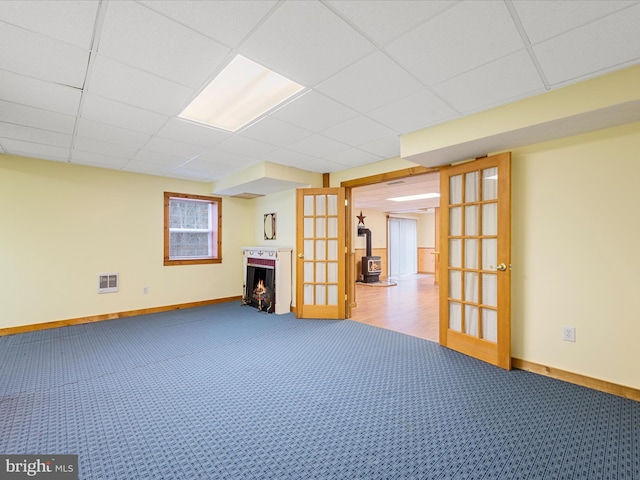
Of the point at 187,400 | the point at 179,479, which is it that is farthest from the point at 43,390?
the point at 179,479

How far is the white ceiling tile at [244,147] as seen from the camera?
3439 millimetres

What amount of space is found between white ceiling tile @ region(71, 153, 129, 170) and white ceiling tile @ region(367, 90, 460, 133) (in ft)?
12.1

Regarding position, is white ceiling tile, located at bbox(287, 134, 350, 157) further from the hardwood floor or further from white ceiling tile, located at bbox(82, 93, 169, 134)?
the hardwood floor

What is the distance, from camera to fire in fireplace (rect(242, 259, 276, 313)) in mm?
5264

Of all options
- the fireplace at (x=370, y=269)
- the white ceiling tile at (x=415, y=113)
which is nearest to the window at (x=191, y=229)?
the white ceiling tile at (x=415, y=113)

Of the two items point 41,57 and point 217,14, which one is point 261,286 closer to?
point 41,57

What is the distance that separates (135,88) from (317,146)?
197cm

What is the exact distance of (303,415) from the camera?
6.98 ft

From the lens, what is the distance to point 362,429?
6.45 ft

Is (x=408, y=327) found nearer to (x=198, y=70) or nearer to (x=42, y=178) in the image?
(x=198, y=70)

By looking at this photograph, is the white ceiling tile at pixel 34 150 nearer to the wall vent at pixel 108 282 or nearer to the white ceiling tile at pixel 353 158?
the wall vent at pixel 108 282

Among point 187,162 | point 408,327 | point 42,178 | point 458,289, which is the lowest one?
point 408,327

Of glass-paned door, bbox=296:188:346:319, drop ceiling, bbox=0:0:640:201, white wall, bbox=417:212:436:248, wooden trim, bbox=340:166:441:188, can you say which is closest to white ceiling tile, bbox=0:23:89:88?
drop ceiling, bbox=0:0:640:201

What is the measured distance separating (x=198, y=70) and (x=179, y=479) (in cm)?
249
